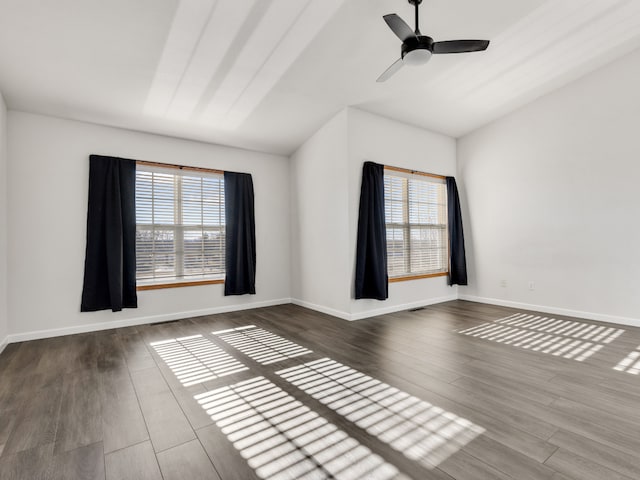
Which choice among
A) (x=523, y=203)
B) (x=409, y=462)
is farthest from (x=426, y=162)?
(x=409, y=462)

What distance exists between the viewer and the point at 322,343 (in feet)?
11.3

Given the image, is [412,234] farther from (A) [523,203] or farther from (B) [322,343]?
(B) [322,343]

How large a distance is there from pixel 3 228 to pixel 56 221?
0.48m

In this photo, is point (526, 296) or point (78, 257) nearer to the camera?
point (78, 257)

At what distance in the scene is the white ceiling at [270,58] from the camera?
8.82 ft

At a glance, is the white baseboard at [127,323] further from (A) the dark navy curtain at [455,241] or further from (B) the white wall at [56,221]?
(A) the dark navy curtain at [455,241]

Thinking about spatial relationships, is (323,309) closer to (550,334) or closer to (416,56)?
(550,334)

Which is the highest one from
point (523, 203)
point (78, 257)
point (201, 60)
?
point (201, 60)

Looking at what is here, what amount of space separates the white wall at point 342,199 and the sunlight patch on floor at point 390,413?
1.93 metres

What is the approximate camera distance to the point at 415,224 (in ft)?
17.6

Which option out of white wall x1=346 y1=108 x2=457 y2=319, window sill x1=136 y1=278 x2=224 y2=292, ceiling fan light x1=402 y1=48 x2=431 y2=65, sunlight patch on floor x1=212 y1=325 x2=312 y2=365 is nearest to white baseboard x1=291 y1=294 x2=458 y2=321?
white wall x1=346 y1=108 x2=457 y2=319

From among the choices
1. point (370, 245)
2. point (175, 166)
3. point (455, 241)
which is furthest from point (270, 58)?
point (455, 241)

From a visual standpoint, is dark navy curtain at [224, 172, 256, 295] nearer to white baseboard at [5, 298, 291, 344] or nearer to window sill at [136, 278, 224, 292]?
window sill at [136, 278, 224, 292]

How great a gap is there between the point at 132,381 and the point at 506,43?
4.92 meters
